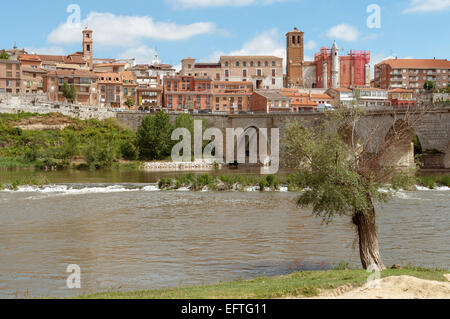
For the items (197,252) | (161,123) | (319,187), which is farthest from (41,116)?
(319,187)

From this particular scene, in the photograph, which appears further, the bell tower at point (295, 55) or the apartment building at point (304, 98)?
the bell tower at point (295, 55)

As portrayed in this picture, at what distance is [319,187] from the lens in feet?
47.3

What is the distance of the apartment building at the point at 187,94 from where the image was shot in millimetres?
97938

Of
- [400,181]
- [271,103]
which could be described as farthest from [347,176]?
[271,103]

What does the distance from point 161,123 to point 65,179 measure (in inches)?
966

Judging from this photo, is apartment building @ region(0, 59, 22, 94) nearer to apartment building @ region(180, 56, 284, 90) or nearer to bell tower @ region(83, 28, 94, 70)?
bell tower @ region(83, 28, 94, 70)

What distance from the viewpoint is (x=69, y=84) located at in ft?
301

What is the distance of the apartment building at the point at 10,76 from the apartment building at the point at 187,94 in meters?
24.4

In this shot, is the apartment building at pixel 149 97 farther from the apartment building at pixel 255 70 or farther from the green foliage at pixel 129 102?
the apartment building at pixel 255 70

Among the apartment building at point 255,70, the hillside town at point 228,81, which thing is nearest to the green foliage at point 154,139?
the hillside town at point 228,81

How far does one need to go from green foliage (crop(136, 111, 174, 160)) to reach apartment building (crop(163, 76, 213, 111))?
2805 centimetres

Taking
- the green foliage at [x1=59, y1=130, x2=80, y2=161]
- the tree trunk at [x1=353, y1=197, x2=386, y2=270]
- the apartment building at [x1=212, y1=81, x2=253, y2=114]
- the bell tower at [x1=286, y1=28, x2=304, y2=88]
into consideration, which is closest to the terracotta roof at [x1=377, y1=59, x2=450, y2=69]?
the bell tower at [x1=286, y1=28, x2=304, y2=88]

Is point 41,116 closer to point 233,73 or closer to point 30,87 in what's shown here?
point 30,87

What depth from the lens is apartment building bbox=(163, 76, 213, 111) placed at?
9794 cm
